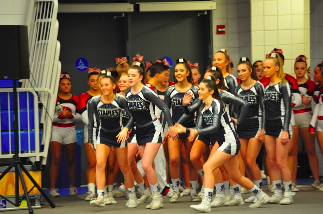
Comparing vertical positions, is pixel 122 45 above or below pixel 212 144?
above

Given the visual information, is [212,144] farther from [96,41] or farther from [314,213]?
[96,41]

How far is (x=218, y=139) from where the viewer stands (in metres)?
6.95

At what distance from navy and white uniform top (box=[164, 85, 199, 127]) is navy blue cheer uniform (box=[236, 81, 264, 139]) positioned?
1.93 feet

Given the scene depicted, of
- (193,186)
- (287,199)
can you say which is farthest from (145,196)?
(287,199)

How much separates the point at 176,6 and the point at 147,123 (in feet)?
12.2

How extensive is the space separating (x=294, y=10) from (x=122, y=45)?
9.34 ft

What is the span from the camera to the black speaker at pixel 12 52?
273 inches

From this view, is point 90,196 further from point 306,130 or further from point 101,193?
point 306,130

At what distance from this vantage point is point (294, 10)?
1030cm

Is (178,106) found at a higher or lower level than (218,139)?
higher

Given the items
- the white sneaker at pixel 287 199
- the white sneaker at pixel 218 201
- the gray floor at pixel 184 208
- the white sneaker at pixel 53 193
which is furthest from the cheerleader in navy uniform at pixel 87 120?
the white sneaker at pixel 287 199

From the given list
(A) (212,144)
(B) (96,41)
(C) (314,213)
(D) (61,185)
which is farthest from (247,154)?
(B) (96,41)

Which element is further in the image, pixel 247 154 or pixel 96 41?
pixel 96 41

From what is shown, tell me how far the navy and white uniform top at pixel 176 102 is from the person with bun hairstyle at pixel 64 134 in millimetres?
1513
